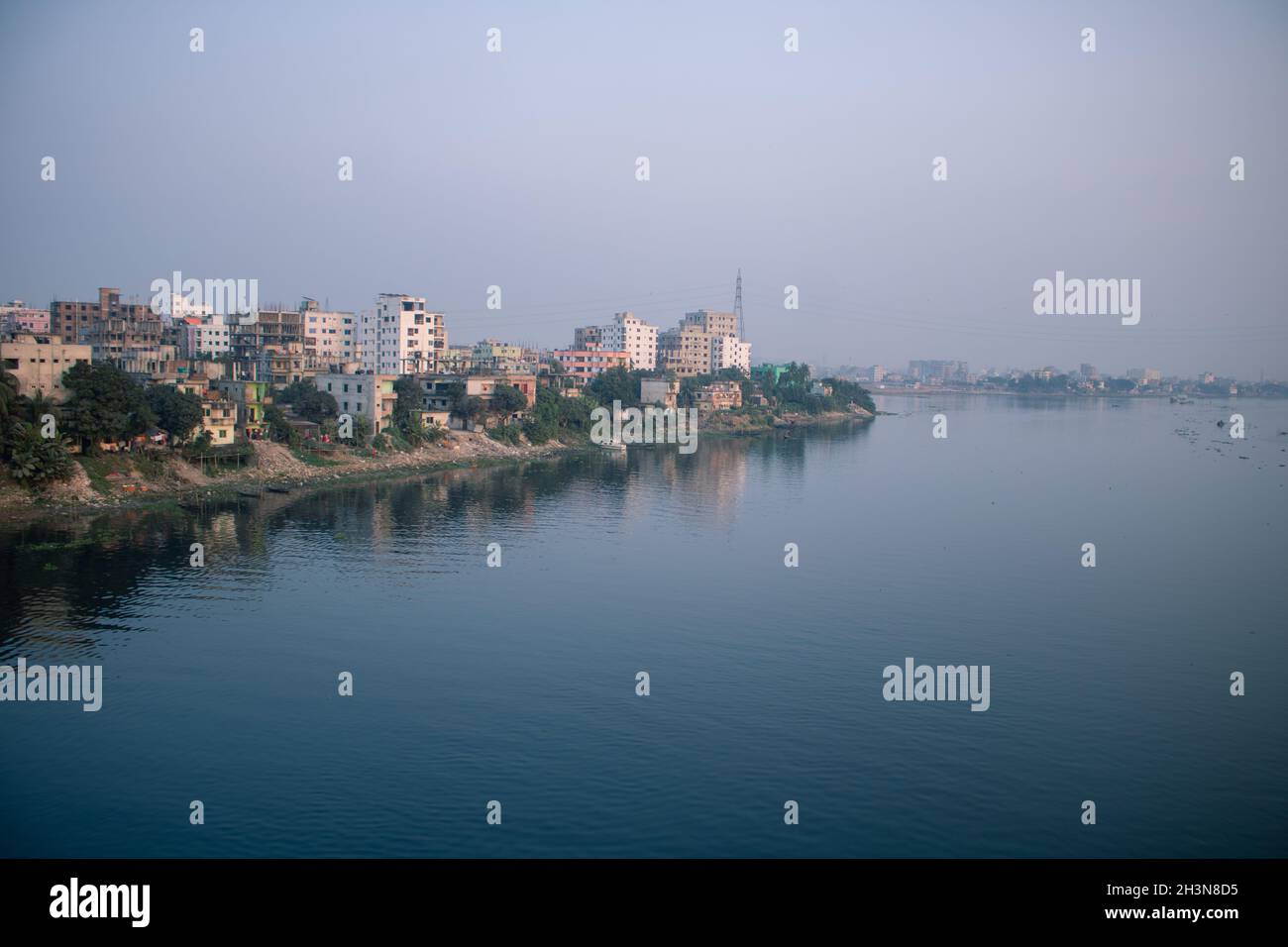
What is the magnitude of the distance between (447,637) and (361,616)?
3.89 ft

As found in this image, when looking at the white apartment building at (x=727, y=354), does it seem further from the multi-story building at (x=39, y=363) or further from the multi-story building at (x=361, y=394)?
the multi-story building at (x=39, y=363)

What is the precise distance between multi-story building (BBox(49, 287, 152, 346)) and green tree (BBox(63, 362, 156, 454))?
14.1m

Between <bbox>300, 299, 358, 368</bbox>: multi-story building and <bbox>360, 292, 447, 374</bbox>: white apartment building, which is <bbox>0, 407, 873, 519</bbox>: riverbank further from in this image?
<bbox>300, 299, 358, 368</bbox>: multi-story building

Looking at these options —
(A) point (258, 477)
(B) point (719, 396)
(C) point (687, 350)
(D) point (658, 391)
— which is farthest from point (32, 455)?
(C) point (687, 350)

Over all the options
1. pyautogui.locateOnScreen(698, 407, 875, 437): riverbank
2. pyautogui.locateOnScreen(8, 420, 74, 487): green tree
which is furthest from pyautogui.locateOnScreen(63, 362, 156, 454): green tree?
pyautogui.locateOnScreen(698, 407, 875, 437): riverbank

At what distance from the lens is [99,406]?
15.8 meters

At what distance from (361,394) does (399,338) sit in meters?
7.58

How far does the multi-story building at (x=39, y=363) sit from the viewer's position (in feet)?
52.4

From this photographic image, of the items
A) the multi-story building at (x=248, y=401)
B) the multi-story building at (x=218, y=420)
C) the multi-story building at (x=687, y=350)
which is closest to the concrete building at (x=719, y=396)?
the multi-story building at (x=687, y=350)

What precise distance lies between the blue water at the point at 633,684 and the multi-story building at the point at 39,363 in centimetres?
312

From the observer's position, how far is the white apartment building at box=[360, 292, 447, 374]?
2967cm

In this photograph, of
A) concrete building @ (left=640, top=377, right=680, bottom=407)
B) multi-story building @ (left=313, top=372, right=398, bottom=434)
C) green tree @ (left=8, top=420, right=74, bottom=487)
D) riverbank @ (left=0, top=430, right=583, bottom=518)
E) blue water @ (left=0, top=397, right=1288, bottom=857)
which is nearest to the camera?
blue water @ (left=0, top=397, right=1288, bottom=857)

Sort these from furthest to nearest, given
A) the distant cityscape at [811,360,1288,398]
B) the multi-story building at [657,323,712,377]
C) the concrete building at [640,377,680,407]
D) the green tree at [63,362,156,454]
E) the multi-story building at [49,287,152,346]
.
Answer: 1. the distant cityscape at [811,360,1288,398]
2. the multi-story building at [657,323,712,377]
3. the concrete building at [640,377,680,407]
4. the multi-story building at [49,287,152,346]
5. the green tree at [63,362,156,454]

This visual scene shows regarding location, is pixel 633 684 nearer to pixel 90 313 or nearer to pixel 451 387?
pixel 451 387
